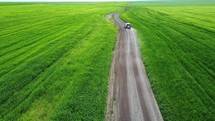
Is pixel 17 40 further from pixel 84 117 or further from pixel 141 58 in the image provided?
pixel 84 117

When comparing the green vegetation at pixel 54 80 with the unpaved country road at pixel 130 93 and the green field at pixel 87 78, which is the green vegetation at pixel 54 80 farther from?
the unpaved country road at pixel 130 93

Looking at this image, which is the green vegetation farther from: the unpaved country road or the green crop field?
the green crop field

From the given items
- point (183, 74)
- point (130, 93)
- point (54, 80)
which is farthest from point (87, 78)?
point (183, 74)

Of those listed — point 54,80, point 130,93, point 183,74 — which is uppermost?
point 54,80

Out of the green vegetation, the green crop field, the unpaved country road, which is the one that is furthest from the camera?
the green vegetation

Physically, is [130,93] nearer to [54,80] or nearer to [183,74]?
[183,74]

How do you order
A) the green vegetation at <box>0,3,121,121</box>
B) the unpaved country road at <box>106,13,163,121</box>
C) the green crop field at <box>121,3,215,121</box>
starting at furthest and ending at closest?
the green vegetation at <box>0,3,121,121</box> → the green crop field at <box>121,3,215,121</box> → the unpaved country road at <box>106,13,163,121</box>

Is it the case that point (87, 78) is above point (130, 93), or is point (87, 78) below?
above

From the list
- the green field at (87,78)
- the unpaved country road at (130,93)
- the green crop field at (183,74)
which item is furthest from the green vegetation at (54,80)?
the green crop field at (183,74)

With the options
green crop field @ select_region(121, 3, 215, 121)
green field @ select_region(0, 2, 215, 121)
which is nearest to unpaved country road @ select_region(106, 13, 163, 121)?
green field @ select_region(0, 2, 215, 121)

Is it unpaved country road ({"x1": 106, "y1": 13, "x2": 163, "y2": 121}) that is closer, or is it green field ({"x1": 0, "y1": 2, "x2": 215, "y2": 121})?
unpaved country road ({"x1": 106, "y1": 13, "x2": 163, "y2": 121})
